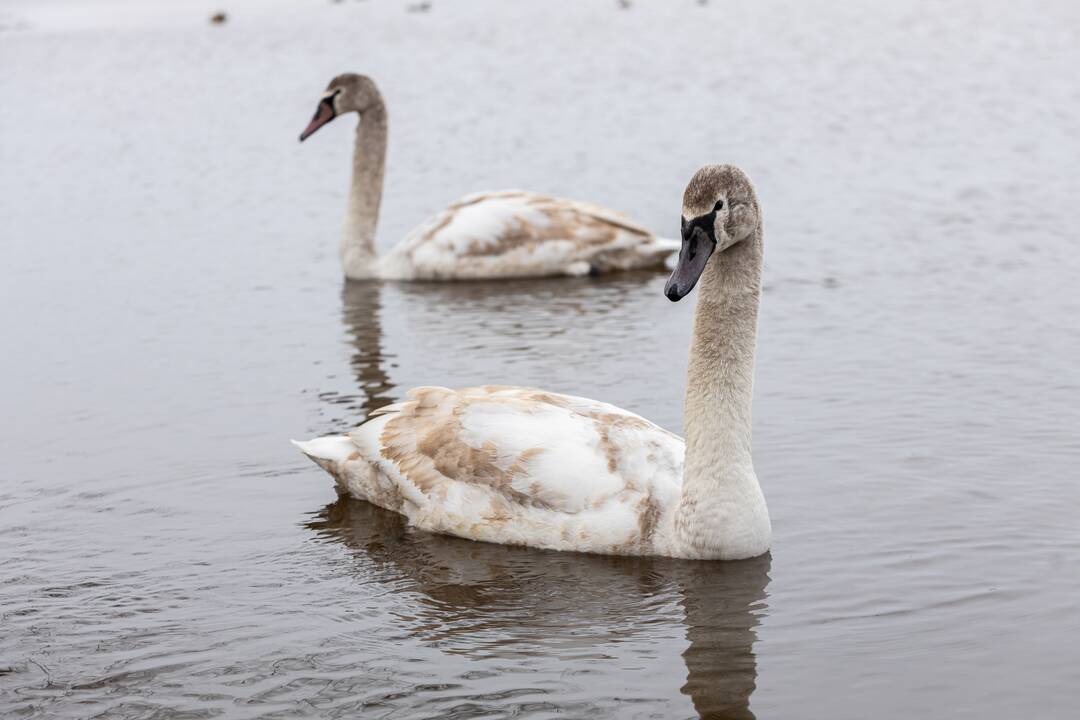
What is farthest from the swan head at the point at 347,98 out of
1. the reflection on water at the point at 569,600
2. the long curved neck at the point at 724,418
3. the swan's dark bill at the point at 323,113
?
the long curved neck at the point at 724,418

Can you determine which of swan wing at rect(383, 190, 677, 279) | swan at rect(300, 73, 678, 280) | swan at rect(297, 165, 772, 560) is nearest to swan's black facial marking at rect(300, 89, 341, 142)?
swan at rect(300, 73, 678, 280)

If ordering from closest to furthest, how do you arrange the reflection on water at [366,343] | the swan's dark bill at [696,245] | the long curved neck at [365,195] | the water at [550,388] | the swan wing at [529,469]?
1. the water at [550,388]
2. the swan's dark bill at [696,245]
3. the swan wing at [529,469]
4. the reflection on water at [366,343]
5. the long curved neck at [365,195]

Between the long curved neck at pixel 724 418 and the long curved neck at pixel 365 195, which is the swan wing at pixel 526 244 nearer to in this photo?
the long curved neck at pixel 365 195

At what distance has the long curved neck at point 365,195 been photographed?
1470cm

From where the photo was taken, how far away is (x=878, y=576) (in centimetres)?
691

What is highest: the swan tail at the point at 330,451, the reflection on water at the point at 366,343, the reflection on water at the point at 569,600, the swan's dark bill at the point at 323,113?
the swan's dark bill at the point at 323,113

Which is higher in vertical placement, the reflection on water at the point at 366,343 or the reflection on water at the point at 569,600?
the reflection on water at the point at 366,343

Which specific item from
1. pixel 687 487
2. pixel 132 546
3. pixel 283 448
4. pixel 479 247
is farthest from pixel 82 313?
pixel 687 487

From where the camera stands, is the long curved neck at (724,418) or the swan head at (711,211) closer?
the swan head at (711,211)

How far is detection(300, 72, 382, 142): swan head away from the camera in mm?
15398

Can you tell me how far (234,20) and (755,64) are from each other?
28.3m

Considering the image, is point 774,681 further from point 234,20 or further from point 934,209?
point 234,20

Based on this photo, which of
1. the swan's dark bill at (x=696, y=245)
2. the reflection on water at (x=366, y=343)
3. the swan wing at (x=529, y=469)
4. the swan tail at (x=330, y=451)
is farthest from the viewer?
the reflection on water at (x=366, y=343)

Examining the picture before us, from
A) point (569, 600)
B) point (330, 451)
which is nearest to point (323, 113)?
point (330, 451)
